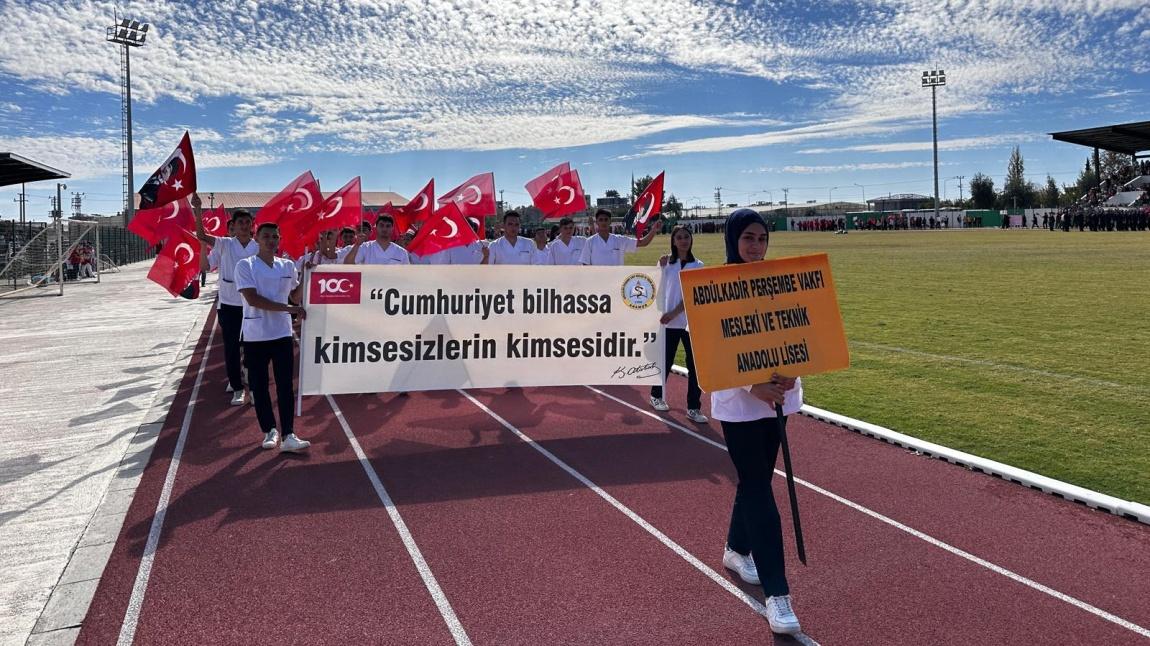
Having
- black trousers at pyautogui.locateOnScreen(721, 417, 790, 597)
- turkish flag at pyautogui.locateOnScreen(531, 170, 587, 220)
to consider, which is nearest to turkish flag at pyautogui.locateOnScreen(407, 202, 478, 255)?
turkish flag at pyautogui.locateOnScreen(531, 170, 587, 220)

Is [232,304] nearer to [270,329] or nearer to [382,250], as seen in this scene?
[382,250]

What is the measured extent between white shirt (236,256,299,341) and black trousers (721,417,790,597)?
4538 millimetres

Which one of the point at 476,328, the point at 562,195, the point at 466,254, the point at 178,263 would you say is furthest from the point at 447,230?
the point at 178,263

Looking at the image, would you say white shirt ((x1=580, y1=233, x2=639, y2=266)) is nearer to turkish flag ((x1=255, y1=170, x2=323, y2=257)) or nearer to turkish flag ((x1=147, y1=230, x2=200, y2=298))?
turkish flag ((x1=255, y1=170, x2=323, y2=257))

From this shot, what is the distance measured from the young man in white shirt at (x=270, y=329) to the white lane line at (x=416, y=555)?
28.5 inches

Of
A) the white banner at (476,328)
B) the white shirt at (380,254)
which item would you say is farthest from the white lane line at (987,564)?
the white shirt at (380,254)

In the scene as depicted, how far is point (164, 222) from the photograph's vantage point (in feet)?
33.9

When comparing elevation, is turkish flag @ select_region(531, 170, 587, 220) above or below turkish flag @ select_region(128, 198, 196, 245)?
above

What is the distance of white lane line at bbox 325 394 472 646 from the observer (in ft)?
12.4

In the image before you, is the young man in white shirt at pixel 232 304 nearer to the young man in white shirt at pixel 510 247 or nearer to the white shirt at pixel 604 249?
the young man in white shirt at pixel 510 247

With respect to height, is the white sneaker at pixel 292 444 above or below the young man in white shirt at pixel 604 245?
below

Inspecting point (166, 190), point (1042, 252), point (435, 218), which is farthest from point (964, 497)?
point (1042, 252)

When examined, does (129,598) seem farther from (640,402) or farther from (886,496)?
(640,402)

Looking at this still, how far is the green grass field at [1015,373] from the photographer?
6.51 m
